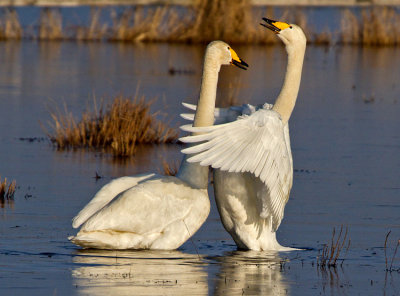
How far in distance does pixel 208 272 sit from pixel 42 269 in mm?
1311

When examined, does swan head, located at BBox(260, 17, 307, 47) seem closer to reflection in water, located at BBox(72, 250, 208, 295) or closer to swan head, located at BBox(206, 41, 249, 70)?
swan head, located at BBox(206, 41, 249, 70)

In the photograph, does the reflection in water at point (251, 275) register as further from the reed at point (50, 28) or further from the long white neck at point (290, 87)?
the reed at point (50, 28)

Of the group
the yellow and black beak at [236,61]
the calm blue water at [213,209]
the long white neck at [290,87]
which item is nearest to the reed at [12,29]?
the calm blue water at [213,209]

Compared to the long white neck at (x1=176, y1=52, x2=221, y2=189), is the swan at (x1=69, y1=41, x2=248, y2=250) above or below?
below

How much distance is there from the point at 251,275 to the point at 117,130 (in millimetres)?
6931

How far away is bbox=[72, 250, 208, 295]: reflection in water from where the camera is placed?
785cm

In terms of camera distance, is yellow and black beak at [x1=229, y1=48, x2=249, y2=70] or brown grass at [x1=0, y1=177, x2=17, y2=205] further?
brown grass at [x1=0, y1=177, x2=17, y2=205]

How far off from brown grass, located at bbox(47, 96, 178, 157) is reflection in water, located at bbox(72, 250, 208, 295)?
5767 millimetres

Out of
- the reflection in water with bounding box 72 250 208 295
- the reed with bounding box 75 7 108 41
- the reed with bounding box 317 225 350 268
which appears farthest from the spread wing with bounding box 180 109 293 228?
the reed with bounding box 75 7 108 41

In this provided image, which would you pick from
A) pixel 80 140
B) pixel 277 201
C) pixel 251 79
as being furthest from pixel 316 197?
pixel 251 79

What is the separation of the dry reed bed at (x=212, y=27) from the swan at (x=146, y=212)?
2513 cm

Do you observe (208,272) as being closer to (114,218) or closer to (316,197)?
(114,218)

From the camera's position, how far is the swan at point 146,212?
30.5ft

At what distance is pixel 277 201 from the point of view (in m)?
9.45
